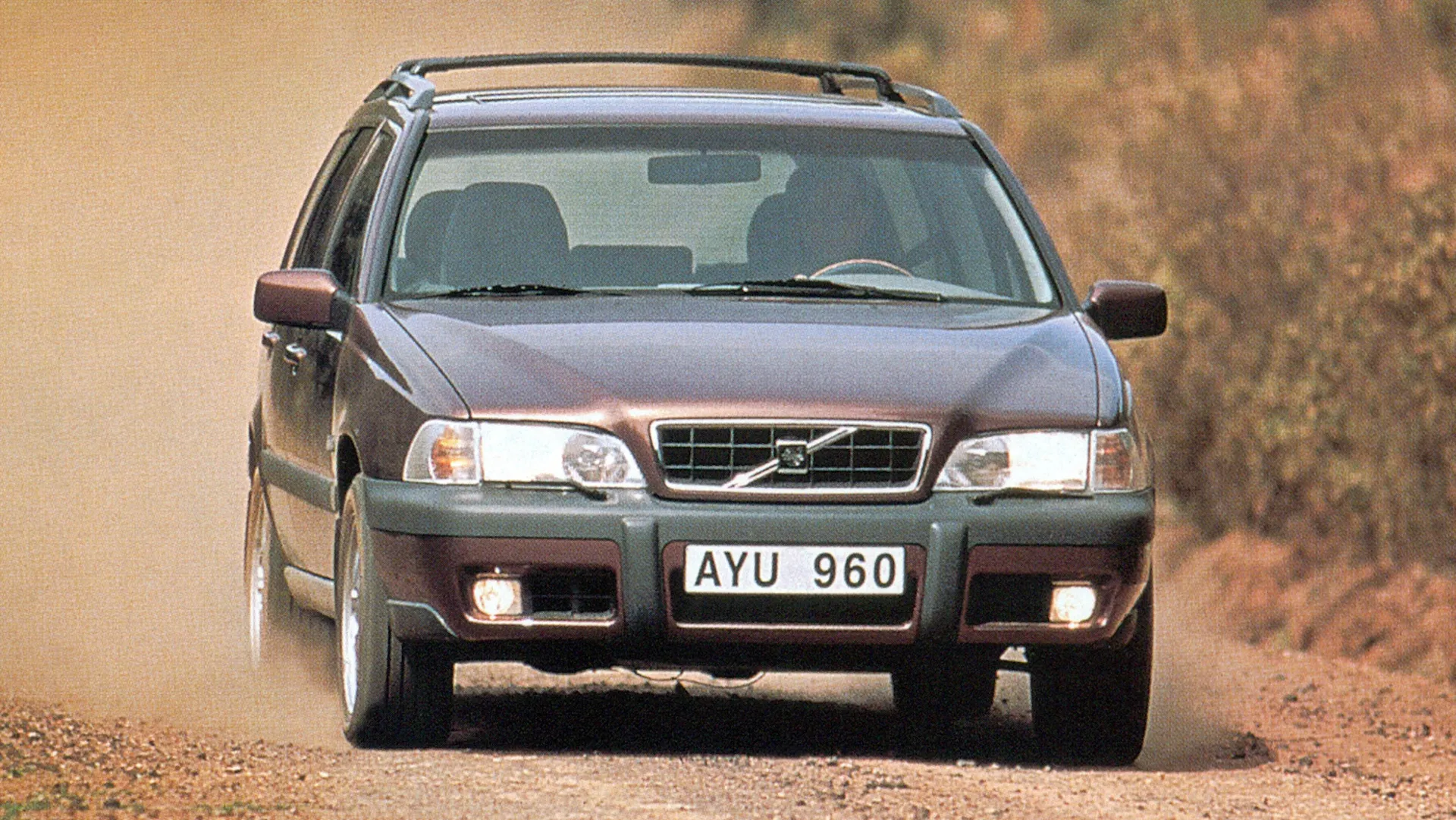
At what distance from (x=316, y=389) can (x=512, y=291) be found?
76cm

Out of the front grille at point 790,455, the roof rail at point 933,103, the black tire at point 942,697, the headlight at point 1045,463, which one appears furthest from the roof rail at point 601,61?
the headlight at point 1045,463

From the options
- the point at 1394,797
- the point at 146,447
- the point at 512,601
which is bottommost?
the point at 146,447

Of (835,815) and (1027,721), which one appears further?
(1027,721)

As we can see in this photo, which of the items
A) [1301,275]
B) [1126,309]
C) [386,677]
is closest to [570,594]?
[386,677]

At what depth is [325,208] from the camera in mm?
10023

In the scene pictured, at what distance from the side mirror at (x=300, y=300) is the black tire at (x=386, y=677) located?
2.00 feet

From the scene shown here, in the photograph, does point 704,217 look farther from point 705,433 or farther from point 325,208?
point 705,433

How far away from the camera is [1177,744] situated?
938 cm

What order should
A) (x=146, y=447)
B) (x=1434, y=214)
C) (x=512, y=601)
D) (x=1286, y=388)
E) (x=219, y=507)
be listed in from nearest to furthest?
(x=512, y=601) < (x=1434, y=214) < (x=1286, y=388) < (x=219, y=507) < (x=146, y=447)

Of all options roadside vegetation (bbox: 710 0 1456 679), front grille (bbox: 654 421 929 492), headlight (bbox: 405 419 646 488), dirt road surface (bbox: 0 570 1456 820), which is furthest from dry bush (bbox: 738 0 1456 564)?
headlight (bbox: 405 419 646 488)

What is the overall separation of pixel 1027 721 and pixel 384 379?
2.82 meters

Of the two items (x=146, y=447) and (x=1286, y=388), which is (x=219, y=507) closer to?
(x=146, y=447)

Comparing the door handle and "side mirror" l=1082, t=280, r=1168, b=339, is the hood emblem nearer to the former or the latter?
"side mirror" l=1082, t=280, r=1168, b=339

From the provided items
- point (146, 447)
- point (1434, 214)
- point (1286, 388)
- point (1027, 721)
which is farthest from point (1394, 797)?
point (146, 447)
